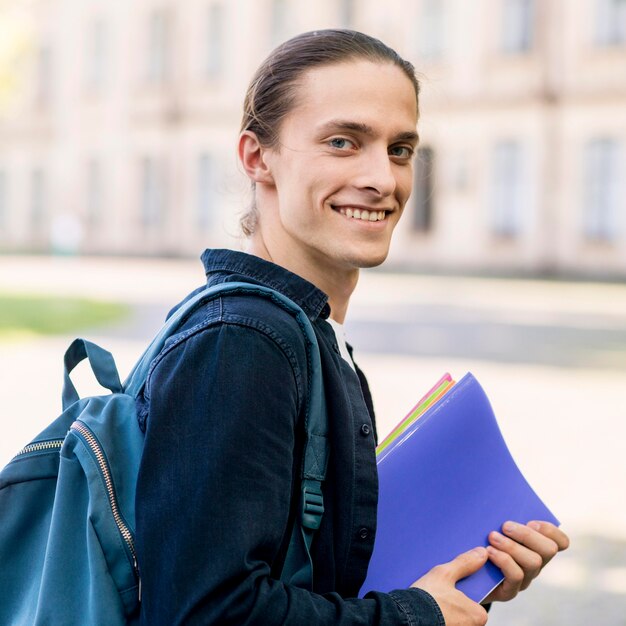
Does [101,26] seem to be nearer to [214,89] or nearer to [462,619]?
[214,89]

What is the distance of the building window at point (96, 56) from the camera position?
36.0 metres

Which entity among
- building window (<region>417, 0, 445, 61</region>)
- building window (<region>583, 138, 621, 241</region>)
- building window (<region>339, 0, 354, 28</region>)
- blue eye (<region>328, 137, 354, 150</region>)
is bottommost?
blue eye (<region>328, 137, 354, 150</region>)

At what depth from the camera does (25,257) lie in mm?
31062

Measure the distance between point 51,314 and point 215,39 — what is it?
2104 cm

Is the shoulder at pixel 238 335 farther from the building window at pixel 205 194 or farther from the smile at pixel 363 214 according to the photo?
the building window at pixel 205 194

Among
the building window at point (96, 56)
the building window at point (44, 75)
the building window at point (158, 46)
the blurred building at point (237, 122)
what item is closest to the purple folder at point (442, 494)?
the blurred building at point (237, 122)

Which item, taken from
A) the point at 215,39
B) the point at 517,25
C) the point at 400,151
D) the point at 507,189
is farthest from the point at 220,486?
the point at 215,39

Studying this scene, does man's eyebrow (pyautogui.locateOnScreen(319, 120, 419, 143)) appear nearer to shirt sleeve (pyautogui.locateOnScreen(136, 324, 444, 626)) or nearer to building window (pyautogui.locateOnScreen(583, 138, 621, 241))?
shirt sleeve (pyautogui.locateOnScreen(136, 324, 444, 626))

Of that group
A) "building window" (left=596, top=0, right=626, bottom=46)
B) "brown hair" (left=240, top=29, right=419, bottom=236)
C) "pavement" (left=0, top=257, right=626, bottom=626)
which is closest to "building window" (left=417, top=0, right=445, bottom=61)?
"building window" (left=596, top=0, right=626, bottom=46)

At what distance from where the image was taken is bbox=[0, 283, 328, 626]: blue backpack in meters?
1.42

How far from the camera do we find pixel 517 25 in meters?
27.7

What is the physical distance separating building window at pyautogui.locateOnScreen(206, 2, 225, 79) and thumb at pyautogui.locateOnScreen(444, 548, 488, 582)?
32.8 meters

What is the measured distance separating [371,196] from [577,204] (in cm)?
2556

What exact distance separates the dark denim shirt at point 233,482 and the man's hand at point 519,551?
0.70 ft
